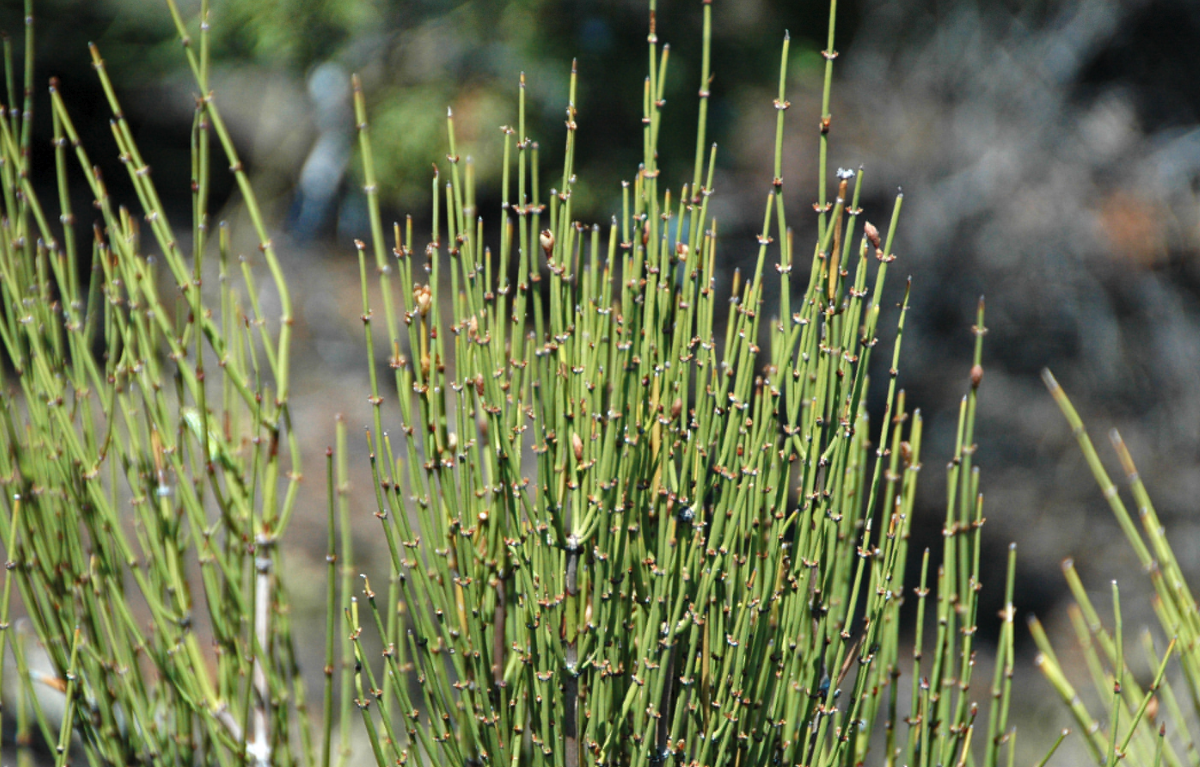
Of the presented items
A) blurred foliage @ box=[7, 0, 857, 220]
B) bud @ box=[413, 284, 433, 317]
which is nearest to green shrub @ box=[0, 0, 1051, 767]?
bud @ box=[413, 284, 433, 317]

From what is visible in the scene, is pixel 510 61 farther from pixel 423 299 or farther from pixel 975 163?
pixel 423 299

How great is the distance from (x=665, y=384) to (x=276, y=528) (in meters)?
0.32

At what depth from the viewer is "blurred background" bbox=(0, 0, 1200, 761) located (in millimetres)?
3074

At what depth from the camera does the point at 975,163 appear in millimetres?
3322

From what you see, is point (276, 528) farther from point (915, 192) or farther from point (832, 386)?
point (915, 192)

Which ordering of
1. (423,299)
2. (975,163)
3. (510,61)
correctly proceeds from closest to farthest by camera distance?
1. (423,299)
2. (510,61)
3. (975,163)

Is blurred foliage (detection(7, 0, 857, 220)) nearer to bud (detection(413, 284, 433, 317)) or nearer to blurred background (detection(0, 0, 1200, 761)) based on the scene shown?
blurred background (detection(0, 0, 1200, 761))

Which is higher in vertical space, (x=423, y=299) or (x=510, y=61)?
(x=510, y=61)

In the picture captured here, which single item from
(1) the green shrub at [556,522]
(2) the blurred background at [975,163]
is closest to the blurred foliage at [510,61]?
(2) the blurred background at [975,163]

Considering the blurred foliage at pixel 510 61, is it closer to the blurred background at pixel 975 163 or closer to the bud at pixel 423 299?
the blurred background at pixel 975 163

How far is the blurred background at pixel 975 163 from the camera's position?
3.07 meters

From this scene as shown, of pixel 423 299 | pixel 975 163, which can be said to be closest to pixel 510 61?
pixel 975 163

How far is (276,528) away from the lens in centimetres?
70

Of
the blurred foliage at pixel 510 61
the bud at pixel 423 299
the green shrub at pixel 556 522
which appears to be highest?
the blurred foliage at pixel 510 61
